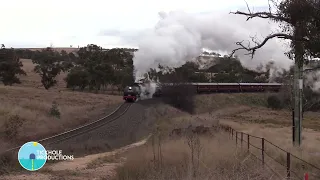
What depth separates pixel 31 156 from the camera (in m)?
10.8

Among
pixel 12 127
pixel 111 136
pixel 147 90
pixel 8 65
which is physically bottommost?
pixel 111 136

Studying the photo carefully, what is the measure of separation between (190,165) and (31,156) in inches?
170

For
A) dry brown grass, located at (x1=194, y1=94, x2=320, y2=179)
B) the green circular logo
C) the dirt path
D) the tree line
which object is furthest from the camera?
the tree line

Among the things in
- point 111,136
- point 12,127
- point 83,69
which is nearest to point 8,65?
point 83,69

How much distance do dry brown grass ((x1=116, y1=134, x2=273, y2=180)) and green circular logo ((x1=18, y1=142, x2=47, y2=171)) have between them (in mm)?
2205

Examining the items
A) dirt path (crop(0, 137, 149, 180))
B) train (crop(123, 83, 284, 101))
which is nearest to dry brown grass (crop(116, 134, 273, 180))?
dirt path (crop(0, 137, 149, 180))

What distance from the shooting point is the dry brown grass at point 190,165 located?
29.4 feet

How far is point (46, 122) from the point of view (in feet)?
78.8

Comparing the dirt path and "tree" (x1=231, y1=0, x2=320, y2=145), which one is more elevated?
"tree" (x1=231, y1=0, x2=320, y2=145)

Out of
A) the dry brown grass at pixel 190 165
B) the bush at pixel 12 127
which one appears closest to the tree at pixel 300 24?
the dry brown grass at pixel 190 165

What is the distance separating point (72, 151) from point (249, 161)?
8689mm

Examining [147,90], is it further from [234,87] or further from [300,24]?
[300,24]

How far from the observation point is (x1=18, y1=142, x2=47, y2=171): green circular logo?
10531 mm
